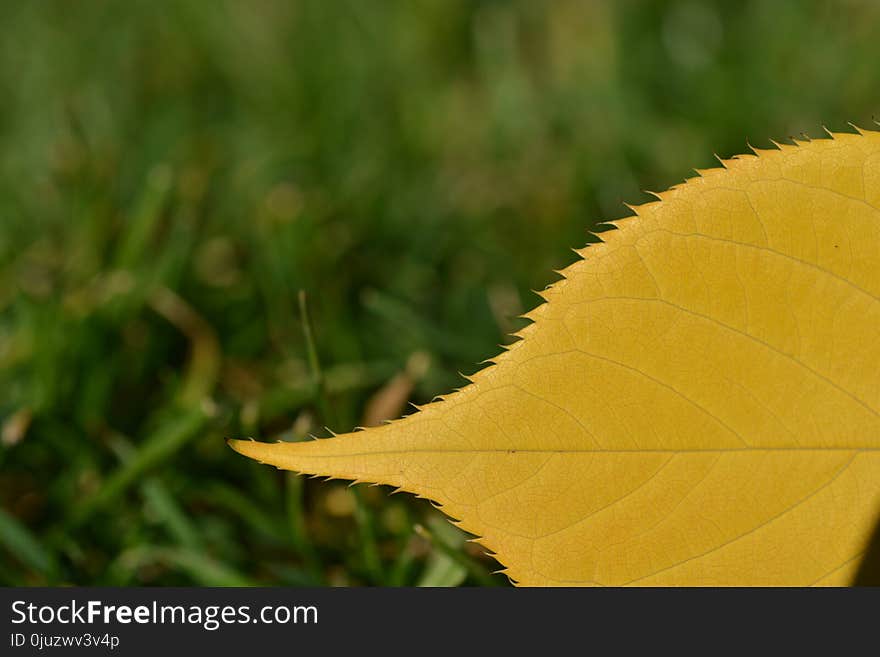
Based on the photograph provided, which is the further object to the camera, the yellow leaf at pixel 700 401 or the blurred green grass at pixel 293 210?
the blurred green grass at pixel 293 210

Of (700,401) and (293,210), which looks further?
(293,210)

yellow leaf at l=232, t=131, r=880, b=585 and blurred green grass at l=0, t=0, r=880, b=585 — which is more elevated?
blurred green grass at l=0, t=0, r=880, b=585

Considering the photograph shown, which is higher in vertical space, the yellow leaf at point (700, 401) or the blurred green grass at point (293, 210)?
the blurred green grass at point (293, 210)

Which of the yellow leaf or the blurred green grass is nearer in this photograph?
the yellow leaf

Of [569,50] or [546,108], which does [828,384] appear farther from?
[569,50]

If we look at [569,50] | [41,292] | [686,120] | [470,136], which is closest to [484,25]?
[569,50]
